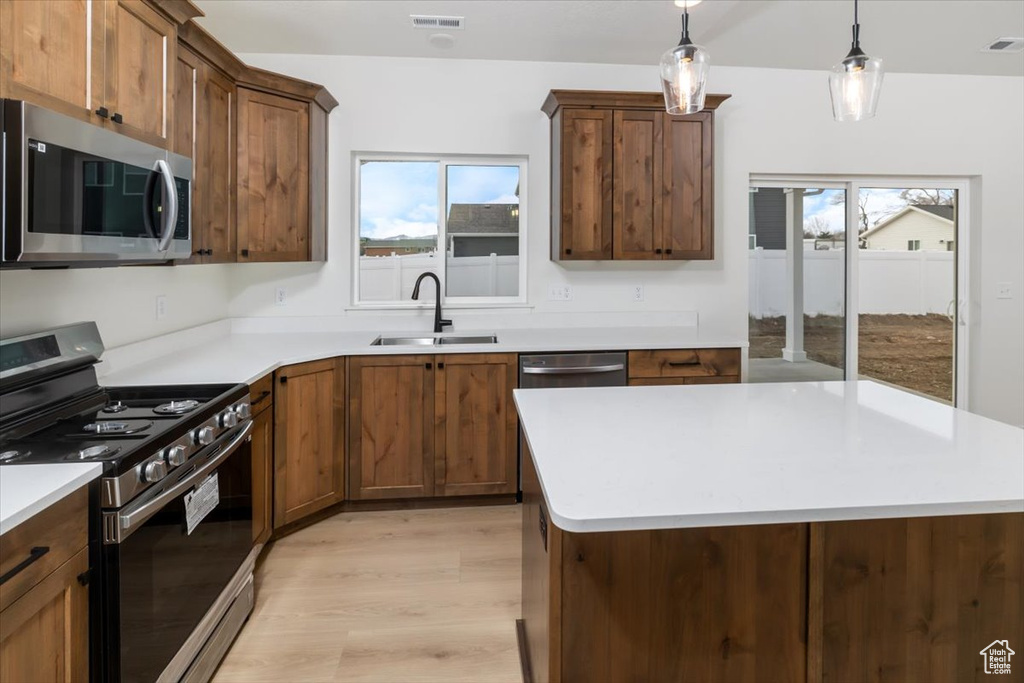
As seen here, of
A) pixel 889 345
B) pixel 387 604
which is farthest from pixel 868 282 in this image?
pixel 387 604

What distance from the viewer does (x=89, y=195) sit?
1727 mm

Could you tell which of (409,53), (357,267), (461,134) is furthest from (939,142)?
(357,267)

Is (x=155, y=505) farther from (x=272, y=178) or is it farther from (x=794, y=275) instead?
(x=794, y=275)

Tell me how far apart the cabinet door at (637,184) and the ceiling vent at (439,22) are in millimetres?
997

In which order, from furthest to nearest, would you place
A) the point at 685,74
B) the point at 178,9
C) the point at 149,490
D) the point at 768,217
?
the point at 768,217 < the point at 178,9 < the point at 685,74 < the point at 149,490

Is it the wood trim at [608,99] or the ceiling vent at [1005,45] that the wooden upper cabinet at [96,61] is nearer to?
the wood trim at [608,99]

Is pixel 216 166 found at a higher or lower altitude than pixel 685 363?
higher

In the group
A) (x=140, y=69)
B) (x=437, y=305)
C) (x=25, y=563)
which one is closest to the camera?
(x=25, y=563)

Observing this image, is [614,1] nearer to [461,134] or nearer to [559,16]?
[559,16]

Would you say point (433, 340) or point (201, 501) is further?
point (433, 340)

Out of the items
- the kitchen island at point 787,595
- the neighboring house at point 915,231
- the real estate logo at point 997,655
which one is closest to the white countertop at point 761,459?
the kitchen island at point 787,595

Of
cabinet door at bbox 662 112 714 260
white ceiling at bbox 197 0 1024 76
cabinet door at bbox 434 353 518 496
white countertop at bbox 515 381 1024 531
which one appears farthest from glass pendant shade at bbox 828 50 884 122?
cabinet door at bbox 434 353 518 496

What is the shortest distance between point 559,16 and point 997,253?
11.2 feet

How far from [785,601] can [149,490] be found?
1.52m
